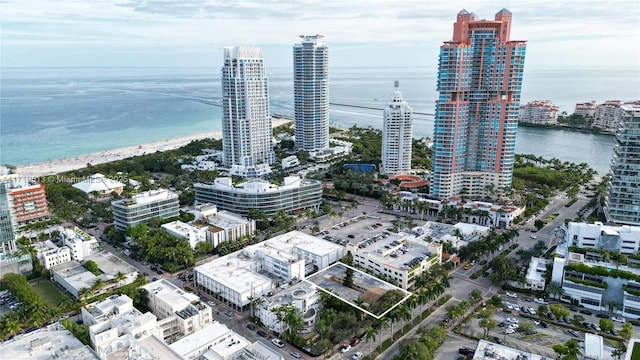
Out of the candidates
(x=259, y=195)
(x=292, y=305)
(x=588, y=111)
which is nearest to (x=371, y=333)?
(x=292, y=305)

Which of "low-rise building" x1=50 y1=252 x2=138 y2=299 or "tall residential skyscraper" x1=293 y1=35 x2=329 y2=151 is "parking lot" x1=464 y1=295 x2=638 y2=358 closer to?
"low-rise building" x1=50 y1=252 x2=138 y2=299

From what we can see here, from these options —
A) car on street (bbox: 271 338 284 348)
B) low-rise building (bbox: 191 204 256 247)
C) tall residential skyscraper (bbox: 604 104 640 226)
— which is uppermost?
tall residential skyscraper (bbox: 604 104 640 226)

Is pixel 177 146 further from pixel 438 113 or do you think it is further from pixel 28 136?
pixel 438 113

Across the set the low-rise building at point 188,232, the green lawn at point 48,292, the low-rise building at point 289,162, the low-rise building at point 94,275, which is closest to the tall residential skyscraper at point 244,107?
the low-rise building at point 289,162

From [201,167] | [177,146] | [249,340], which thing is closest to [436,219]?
[249,340]

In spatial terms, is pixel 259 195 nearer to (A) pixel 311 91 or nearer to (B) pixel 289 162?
(B) pixel 289 162

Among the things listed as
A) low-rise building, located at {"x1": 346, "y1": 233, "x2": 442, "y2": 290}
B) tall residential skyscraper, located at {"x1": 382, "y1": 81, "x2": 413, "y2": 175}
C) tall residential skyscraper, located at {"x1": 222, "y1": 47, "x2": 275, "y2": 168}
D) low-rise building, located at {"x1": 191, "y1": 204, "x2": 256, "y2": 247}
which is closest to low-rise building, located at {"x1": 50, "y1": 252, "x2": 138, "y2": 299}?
low-rise building, located at {"x1": 191, "y1": 204, "x2": 256, "y2": 247}

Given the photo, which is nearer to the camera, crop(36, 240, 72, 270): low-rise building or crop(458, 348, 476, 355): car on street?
crop(458, 348, 476, 355): car on street
